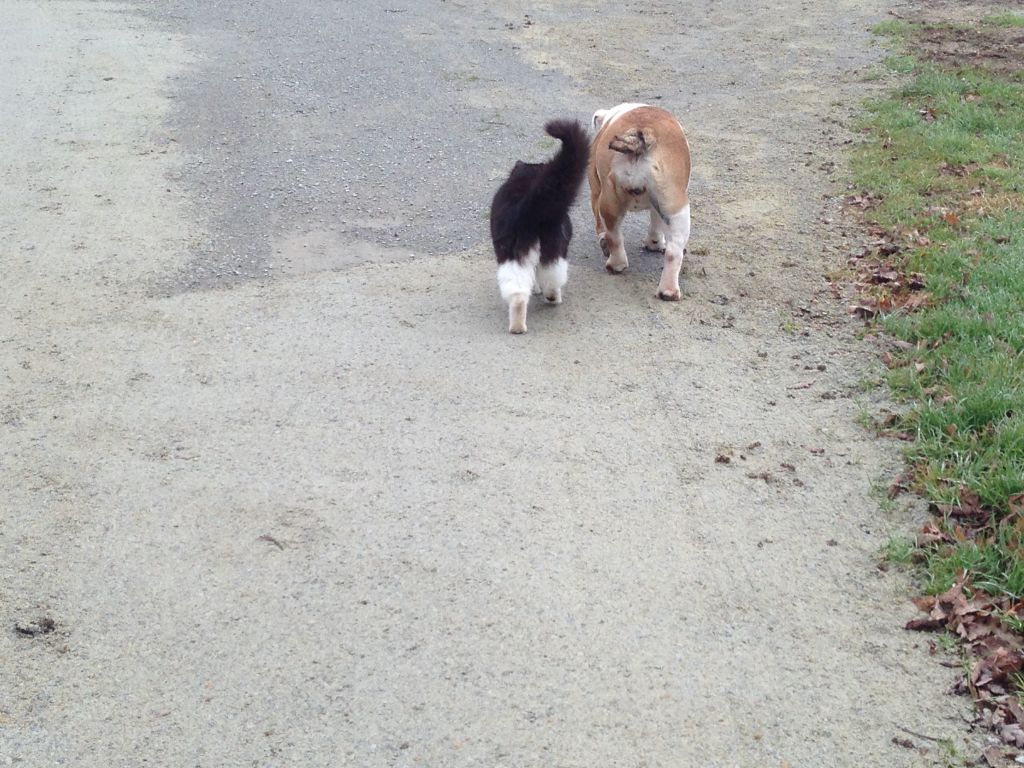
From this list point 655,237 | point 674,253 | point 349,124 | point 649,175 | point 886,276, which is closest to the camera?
point 649,175

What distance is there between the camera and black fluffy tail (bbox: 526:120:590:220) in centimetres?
633

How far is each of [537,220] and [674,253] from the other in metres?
1.06

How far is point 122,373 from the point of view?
6.04 meters

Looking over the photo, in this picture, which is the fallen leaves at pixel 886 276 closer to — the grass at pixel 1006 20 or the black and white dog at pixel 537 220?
the black and white dog at pixel 537 220

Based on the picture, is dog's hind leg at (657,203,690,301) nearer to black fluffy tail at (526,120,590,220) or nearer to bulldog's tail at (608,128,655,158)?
bulldog's tail at (608,128,655,158)

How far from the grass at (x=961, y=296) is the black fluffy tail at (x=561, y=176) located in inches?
79.5

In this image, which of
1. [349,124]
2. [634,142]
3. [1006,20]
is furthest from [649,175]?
[1006,20]

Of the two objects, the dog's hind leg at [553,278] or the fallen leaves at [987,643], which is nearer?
the fallen leaves at [987,643]

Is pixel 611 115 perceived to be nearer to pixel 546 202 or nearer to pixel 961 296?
pixel 546 202

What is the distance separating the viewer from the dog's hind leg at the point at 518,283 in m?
6.52

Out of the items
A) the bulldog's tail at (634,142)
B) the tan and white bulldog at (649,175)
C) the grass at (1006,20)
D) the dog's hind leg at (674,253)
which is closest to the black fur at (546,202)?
the bulldog's tail at (634,142)

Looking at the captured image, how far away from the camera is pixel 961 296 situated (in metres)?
6.52

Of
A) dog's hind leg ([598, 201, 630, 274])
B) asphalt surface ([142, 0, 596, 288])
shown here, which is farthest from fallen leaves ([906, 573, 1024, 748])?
asphalt surface ([142, 0, 596, 288])

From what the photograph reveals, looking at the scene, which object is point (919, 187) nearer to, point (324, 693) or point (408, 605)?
point (408, 605)
